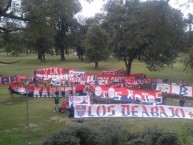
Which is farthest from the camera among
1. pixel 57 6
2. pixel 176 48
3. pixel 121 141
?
pixel 176 48

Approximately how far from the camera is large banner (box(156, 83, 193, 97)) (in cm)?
3441

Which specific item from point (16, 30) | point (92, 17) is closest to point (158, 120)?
point (16, 30)

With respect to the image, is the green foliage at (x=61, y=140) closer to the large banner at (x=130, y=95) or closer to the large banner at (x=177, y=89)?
the large banner at (x=130, y=95)

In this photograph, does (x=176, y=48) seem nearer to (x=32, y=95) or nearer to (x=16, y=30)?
(x=32, y=95)

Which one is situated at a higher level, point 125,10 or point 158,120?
point 125,10

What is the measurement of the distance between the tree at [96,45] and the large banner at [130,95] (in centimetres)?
3158

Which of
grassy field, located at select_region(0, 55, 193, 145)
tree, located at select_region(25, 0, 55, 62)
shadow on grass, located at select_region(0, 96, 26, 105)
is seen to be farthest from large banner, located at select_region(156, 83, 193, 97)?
tree, located at select_region(25, 0, 55, 62)

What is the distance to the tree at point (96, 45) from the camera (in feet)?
208

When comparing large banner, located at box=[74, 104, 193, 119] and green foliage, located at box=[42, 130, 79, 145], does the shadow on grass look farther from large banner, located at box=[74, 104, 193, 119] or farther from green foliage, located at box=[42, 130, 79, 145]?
green foliage, located at box=[42, 130, 79, 145]

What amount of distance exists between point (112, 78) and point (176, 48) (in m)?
10.1

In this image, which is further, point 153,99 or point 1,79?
point 1,79

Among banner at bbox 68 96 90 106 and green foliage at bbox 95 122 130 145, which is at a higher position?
green foliage at bbox 95 122 130 145

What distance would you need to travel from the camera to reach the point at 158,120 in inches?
988

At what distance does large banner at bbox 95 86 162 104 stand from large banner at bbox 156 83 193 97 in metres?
4.94
